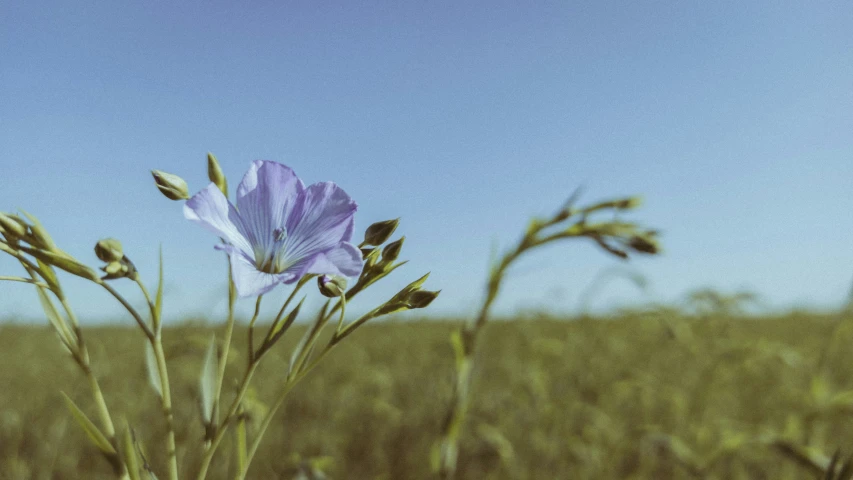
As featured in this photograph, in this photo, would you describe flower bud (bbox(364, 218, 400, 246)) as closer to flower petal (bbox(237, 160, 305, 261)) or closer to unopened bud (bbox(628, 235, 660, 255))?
flower petal (bbox(237, 160, 305, 261))

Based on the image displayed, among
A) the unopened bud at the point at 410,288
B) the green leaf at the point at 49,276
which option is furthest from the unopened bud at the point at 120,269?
the unopened bud at the point at 410,288

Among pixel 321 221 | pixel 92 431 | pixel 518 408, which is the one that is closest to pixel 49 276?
pixel 92 431

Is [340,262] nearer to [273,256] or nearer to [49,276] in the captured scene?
[273,256]

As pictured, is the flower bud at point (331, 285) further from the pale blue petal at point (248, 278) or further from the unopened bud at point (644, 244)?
the unopened bud at point (644, 244)

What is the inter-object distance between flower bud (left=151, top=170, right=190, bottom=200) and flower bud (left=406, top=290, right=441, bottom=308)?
22 cm

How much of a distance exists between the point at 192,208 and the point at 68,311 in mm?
172

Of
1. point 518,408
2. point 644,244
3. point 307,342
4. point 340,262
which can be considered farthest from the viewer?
point 518,408

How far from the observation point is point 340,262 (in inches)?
16.8

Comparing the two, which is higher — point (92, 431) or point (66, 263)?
point (66, 263)

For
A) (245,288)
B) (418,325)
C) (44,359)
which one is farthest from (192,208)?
(418,325)

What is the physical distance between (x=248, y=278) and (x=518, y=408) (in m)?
2.28

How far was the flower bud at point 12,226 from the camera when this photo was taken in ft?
1.48

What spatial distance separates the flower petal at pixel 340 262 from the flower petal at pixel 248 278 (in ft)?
0.09

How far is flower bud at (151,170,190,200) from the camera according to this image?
1.60ft
